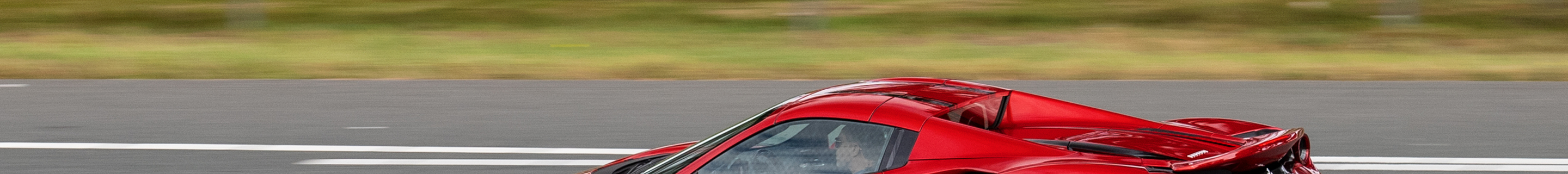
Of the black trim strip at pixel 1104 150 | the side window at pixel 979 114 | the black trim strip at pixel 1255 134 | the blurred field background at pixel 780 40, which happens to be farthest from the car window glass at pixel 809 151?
the blurred field background at pixel 780 40

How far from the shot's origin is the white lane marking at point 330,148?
19.4ft

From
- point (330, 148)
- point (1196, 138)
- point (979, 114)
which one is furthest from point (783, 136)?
point (330, 148)

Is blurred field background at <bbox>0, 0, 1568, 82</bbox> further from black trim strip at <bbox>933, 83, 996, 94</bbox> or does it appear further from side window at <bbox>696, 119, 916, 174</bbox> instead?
side window at <bbox>696, 119, 916, 174</bbox>

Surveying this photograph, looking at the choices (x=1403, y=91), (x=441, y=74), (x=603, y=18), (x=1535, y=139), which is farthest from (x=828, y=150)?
(x=603, y=18)

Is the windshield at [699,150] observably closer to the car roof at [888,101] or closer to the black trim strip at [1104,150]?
the car roof at [888,101]

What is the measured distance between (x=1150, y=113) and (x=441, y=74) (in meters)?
5.53

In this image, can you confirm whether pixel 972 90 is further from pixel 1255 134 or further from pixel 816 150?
pixel 1255 134

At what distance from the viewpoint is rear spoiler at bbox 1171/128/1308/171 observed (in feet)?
10.3

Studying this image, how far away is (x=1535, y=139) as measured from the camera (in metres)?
6.33

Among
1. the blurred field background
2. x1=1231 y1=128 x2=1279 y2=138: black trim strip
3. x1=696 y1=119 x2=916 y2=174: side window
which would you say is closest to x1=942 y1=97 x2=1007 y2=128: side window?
x1=696 y1=119 x2=916 y2=174: side window

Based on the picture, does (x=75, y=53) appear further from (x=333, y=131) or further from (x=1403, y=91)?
(x=1403, y=91)

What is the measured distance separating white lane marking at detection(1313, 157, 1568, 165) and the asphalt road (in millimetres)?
71

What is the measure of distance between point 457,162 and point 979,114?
2.77 m

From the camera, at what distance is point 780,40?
46.4 feet
